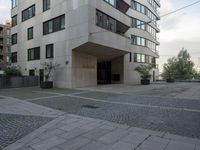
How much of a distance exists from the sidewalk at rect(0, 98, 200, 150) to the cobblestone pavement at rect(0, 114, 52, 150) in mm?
226

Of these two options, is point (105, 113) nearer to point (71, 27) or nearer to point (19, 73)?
point (71, 27)

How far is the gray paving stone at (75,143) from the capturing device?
4.09 meters

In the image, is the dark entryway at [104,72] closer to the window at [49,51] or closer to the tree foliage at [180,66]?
the window at [49,51]

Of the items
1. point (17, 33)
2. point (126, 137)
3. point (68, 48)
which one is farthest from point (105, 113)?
point (17, 33)

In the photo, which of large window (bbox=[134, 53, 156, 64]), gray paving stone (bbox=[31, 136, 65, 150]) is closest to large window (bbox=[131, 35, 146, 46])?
large window (bbox=[134, 53, 156, 64])

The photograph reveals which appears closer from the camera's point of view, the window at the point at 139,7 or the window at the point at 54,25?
the window at the point at 54,25

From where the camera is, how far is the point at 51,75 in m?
20.5

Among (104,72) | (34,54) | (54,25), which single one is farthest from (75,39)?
(104,72)

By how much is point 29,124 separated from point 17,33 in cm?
2560

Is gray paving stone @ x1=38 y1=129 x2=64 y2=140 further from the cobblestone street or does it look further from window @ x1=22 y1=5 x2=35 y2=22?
window @ x1=22 y1=5 x2=35 y2=22

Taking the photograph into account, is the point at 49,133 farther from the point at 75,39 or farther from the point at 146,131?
the point at 75,39

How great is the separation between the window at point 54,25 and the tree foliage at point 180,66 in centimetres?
3763

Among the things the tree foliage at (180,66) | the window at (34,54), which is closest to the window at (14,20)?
the window at (34,54)

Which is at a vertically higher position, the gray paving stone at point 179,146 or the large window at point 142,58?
the large window at point 142,58
